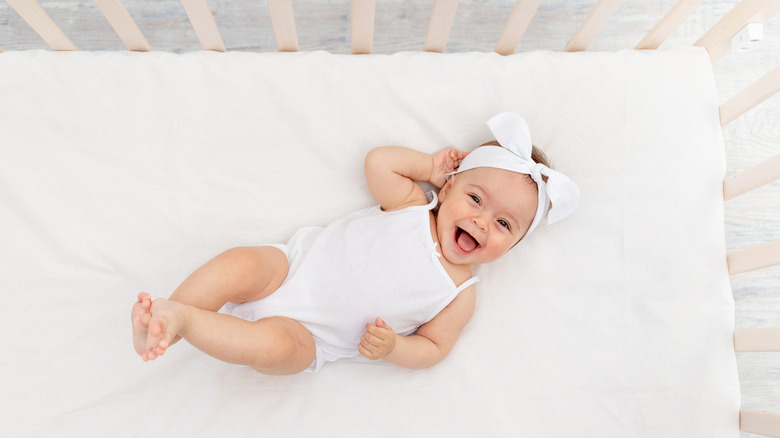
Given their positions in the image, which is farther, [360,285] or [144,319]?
[360,285]

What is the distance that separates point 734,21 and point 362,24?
0.82 m

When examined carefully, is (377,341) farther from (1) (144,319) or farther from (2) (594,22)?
(2) (594,22)

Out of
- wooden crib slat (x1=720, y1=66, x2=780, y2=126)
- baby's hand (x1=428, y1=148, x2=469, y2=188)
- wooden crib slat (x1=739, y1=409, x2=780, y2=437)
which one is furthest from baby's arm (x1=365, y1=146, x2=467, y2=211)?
wooden crib slat (x1=739, y1=409, x2=780, y2=437)

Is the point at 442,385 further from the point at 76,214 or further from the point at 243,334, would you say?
the point at 76,214

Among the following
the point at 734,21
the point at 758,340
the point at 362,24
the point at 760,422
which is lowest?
the point at 760,422

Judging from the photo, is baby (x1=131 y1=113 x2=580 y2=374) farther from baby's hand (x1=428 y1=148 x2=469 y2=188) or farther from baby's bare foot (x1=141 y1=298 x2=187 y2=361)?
baby's bare foot (x1=141 y1=298 x2=187 y2=361)

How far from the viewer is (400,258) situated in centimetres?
114

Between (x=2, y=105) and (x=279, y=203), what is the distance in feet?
1.98

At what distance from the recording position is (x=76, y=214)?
3.83ft

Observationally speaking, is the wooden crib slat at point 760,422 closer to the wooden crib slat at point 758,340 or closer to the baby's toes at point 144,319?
the wooden crib slat at point 758,340

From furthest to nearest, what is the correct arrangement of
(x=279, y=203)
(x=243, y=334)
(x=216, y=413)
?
(x=279, y=203) → (x=216, y=413) → (x=243, y=334)

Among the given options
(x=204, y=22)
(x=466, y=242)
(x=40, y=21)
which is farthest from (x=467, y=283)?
(x=40, y=21)

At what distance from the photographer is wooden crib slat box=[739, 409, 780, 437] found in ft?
3.59

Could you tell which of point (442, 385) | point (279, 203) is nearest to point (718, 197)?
point (442, 385)
